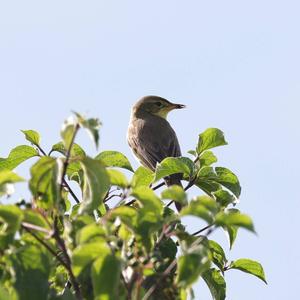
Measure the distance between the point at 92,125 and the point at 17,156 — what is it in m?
2.66

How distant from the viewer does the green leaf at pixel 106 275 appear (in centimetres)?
280

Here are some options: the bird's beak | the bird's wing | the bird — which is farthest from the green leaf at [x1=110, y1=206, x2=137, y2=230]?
the bird's beak

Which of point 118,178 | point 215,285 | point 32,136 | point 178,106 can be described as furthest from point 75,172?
point 178,106

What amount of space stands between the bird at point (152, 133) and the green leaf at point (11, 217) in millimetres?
5793

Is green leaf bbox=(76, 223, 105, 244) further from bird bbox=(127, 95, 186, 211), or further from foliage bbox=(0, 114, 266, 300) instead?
bird bbox=(127, 95, 186, 211)

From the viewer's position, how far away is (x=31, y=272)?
2.98m

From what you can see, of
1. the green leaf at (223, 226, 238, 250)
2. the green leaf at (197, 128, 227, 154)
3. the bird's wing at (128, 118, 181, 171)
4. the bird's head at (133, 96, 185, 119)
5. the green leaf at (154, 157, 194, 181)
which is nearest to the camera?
the green leaf at (223, 226, 238, 250)

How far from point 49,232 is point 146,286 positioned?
0.75 metres

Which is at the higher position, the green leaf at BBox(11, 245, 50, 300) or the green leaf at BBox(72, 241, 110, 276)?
the green leaf at BBox(72, 241, 110, 276)

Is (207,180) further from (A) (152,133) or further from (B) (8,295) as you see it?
(A) (152,133)

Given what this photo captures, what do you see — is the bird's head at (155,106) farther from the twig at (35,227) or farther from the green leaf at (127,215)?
the twig at (35,227)

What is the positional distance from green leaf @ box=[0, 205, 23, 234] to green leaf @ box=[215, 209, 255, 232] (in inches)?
27.8

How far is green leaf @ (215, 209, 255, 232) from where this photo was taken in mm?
3008

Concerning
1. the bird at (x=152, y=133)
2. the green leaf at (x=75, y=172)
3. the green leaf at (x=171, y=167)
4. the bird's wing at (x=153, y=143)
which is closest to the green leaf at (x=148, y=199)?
the green leaf at (x=171, y=167)
